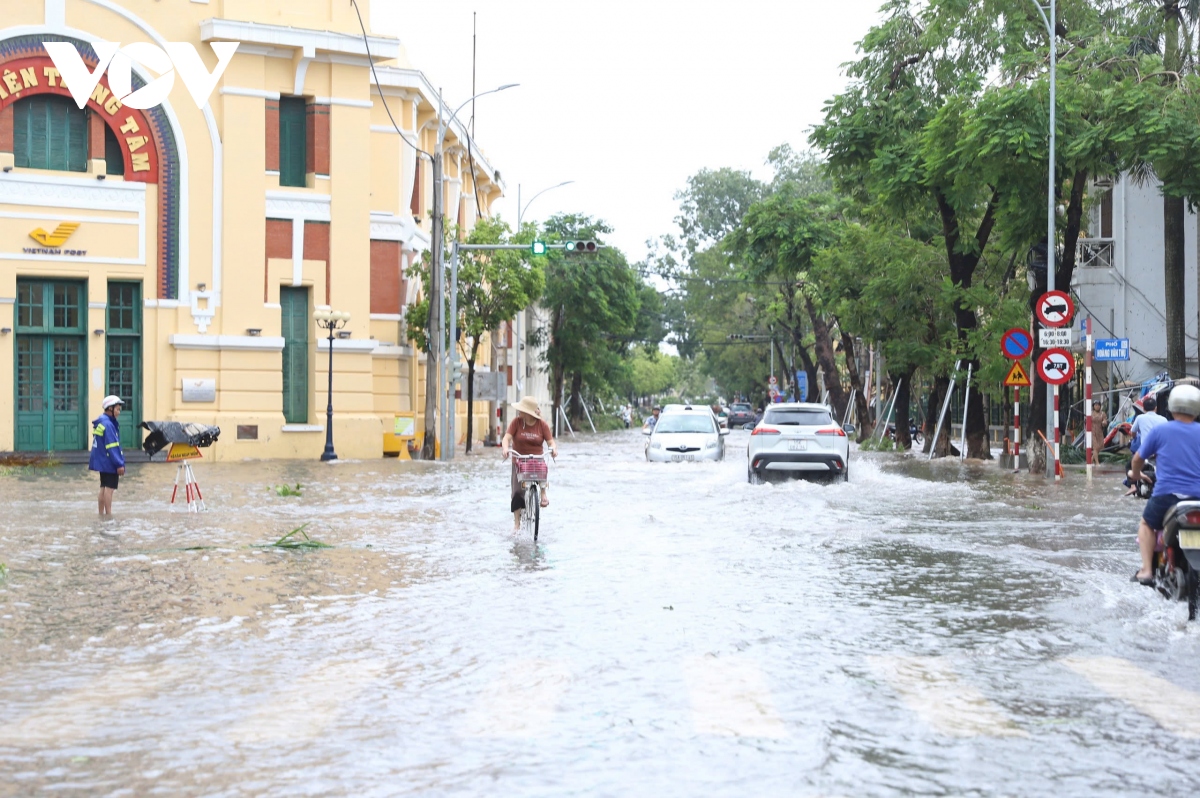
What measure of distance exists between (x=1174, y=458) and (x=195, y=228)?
31.3 meters

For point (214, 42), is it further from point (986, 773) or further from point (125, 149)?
point (986, 773)

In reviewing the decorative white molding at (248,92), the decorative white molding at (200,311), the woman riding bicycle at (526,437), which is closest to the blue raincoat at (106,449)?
the woman riding bicycle at (526,437)

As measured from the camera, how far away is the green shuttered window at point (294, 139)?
3850cm

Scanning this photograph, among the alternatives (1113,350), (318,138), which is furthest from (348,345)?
(1113,350)

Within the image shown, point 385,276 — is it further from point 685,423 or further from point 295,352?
point 685,423

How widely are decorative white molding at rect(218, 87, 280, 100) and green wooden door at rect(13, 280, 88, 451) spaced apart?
6.38 meters

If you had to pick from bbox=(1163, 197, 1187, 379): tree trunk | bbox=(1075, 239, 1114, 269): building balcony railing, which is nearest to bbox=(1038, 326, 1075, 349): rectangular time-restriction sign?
bbox=(1163, 197, 1187, 379): tree trunk

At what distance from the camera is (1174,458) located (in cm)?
966

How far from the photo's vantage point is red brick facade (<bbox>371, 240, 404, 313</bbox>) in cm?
4075

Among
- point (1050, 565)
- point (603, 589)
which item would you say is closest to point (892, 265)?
point (1050, 565)

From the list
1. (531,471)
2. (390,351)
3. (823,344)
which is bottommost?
(531,471)

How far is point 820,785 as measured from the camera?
5504 millimetres

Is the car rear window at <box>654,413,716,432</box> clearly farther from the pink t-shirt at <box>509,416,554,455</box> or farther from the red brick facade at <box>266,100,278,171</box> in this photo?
the pink t-shirt at <box>509,416,554,455</box>

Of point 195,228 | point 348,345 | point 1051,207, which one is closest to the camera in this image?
point 1051,207
